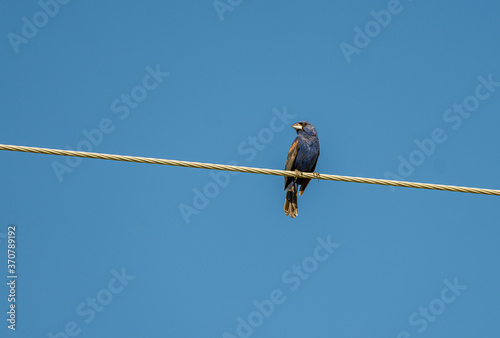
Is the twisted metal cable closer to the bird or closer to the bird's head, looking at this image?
the bird

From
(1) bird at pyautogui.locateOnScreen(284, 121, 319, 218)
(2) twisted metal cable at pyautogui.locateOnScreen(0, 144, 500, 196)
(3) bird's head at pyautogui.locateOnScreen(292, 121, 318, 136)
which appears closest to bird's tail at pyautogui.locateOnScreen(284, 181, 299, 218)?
(1) bird at pyautogui.locateOnScreen(284, 121, 319, 218)

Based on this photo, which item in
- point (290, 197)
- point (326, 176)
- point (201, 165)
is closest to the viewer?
point (201, 165)

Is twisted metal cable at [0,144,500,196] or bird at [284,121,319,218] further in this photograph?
bird at [284,121,319,218]

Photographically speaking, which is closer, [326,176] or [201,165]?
[201,165]

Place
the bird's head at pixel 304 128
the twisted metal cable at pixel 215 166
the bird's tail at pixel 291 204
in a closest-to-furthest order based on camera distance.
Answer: the twisted metal cable at pixel 215 166, the bird's tail at pixel 291 204, the bird's head at pixel 304 128

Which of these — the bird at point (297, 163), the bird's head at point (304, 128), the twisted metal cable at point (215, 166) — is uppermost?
the bird's head at point (304, 128)

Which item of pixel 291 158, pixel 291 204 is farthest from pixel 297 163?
pixel 291 204

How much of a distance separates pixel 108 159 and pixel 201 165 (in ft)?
2.66

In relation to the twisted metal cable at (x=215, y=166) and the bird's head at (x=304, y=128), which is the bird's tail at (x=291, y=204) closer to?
the bird's head at (x=304, y=128)

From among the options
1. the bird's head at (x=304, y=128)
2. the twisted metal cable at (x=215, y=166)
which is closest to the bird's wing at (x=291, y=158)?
the bird's head at (x=304, y=128)

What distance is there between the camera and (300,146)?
385 inches

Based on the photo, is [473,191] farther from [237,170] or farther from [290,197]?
[290,197]

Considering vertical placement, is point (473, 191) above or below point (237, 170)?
below

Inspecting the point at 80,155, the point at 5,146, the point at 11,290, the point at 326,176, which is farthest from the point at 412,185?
the point at 11,290
